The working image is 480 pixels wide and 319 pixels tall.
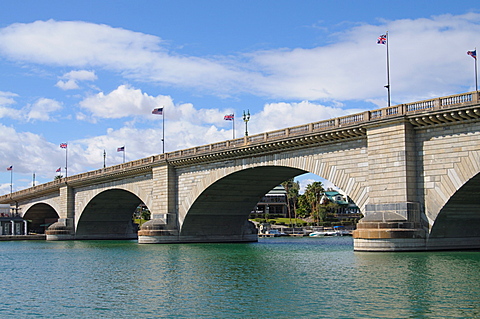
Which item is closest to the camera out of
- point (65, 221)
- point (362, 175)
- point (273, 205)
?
point (362, 175)

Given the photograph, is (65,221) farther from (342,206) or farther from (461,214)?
(342,206)

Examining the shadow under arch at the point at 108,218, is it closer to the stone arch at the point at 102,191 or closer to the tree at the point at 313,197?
the stone arch at the point at 102,191

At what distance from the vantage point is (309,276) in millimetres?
33594

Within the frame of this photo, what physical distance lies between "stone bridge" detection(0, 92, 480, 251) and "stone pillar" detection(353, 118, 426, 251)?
0.22ft

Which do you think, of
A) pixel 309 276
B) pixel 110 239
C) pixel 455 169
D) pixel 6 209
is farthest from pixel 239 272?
pixel 6 209

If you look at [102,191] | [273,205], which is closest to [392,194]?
[102,191]

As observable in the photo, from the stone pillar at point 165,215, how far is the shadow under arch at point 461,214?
3330 cm

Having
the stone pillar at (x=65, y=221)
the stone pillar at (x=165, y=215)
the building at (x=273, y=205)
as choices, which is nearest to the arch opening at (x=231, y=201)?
the stone pillar at (x=165, y=215)

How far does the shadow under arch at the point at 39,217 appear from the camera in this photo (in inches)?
4697

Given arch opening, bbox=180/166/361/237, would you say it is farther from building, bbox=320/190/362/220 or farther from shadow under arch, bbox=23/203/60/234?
building, bbox=320/190/362/220

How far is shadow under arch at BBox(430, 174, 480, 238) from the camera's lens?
4088 centimetres

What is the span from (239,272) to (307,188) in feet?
347

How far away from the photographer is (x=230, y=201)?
69438mm

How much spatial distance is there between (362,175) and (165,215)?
96.3 feet
